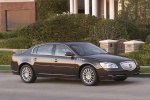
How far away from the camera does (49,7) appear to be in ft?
141

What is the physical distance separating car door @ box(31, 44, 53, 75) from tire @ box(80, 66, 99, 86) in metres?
1.41

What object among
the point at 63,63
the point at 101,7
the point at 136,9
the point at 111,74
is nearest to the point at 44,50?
the point at 63,63

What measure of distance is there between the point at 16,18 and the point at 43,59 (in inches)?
1301

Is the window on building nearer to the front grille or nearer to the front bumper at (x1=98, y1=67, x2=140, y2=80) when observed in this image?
the front grille

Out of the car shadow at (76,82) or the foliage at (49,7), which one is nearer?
the car shadow at (76,82)

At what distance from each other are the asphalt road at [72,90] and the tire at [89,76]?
214 mm

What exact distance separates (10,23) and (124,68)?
116ft

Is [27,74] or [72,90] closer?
[72,90]

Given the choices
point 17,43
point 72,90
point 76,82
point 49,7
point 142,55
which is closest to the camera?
point 72,90

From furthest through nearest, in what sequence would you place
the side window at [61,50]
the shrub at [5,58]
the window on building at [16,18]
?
the window on building at [16,18]
the shrub at [5,58]
the side window at [61,50]

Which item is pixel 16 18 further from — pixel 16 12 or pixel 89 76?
pixel 89 76

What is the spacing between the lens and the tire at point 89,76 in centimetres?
1446

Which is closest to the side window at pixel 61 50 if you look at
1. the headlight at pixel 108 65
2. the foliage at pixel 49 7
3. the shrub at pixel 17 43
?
the headlight at pixel 108 65

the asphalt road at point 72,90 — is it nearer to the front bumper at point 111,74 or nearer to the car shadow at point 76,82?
the car shadow at point 76,82
